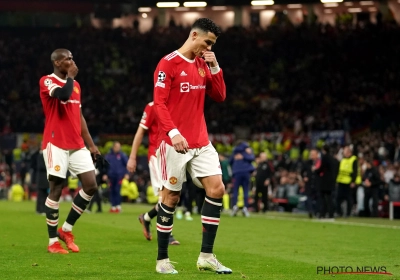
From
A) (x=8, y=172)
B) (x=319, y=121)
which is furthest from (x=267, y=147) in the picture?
(x=8, y=172)

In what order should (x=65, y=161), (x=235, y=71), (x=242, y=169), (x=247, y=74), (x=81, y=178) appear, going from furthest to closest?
(x=235, y=71) < (x=247, y=74) < (x=242, y=169) < (x=81, y=178) < (x=65, y=161)

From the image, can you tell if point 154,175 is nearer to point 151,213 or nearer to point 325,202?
point 151,213

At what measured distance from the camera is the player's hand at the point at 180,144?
26.1ft

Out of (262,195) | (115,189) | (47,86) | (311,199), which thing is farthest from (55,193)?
(262,195)

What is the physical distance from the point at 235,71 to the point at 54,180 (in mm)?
39239

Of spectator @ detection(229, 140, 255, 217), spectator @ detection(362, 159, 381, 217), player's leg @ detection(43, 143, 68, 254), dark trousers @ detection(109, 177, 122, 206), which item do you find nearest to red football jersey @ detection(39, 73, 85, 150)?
player's leg @ detection(43, 143, 68, 254)

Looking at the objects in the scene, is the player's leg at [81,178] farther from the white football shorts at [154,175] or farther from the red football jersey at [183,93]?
the red football jersey at [183,93]

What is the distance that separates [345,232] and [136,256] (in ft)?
22.1

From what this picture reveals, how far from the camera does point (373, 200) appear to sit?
24594mm

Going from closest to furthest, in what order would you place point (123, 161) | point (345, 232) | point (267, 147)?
point (345, 232), point (123, 161), point (267, 147)

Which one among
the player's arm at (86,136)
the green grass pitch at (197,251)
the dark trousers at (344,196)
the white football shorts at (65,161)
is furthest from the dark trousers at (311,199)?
the white football shorts at (65,161)

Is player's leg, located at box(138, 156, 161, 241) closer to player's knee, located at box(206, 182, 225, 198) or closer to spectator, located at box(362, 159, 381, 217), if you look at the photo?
player's knee, located at box(206, 182, 225, 198)

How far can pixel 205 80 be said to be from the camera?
8.70 metres

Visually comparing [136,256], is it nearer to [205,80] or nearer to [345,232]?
[205,80]
